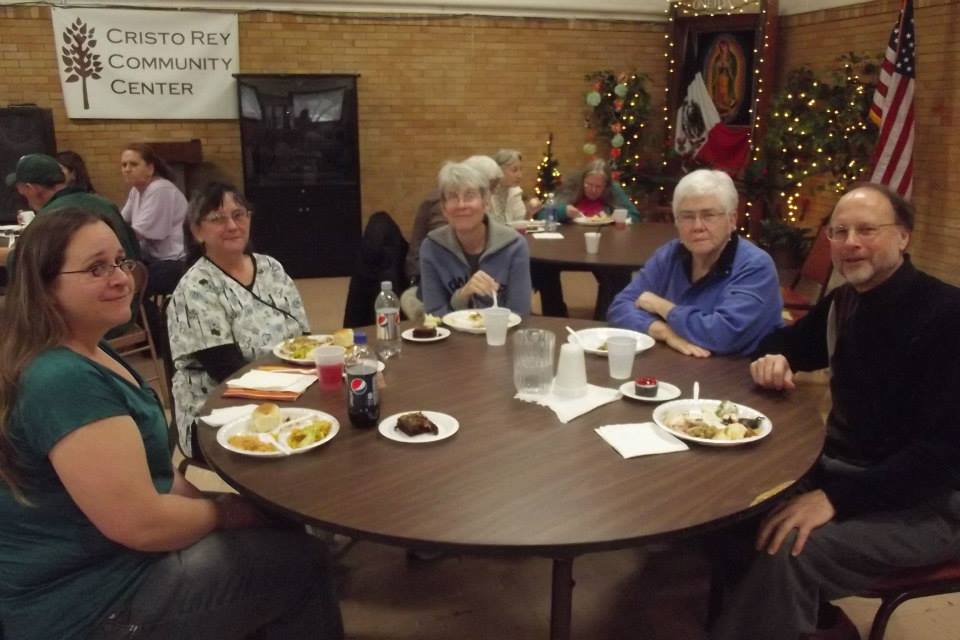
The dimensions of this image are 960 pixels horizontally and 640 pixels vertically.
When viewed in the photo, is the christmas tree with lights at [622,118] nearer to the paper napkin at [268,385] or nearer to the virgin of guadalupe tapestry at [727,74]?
the virgin of guadalupe tapestry at [727,74]

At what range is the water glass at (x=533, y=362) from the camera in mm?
1945

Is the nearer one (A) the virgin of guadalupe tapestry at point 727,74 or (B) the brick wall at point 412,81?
(B) the brick wall at point 412,81

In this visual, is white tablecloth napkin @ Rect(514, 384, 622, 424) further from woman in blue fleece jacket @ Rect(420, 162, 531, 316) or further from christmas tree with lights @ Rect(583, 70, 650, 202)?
christmas tree with lights @ Rect(583, 70, 650, 202)

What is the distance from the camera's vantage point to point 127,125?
692cm

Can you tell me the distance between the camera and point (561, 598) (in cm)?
171

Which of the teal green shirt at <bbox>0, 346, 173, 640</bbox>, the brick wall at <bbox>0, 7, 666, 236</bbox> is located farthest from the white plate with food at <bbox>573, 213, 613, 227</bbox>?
the teal green shirt at <bbox>0, 346, 173, 640</bbox>

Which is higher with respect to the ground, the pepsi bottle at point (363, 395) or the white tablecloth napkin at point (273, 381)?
the pepsi bottle at point (363, 395)

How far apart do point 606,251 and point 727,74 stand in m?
4.09

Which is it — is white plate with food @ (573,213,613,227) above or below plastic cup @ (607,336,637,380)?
above

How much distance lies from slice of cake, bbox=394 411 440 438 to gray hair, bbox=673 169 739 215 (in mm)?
1213

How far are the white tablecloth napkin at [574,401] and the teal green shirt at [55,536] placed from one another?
95cm

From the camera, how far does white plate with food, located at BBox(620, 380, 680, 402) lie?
1930 millimetres

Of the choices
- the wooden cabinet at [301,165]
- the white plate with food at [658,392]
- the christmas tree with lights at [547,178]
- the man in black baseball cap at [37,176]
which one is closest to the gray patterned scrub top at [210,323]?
the white plate with food at [658,392]

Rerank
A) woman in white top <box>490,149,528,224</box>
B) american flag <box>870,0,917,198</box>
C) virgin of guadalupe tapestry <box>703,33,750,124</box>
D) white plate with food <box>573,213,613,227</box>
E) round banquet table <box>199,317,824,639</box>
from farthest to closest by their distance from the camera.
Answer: virgin of guadalupe tapestry <box>703,33,750,124</box> → american flag <box>870,0,917,198</box> → woman in white top <box>490,149,528,224</box> → white plate with food <box>573,213,613,227</box> → round banquet table <box>199,317,824,639</box>
